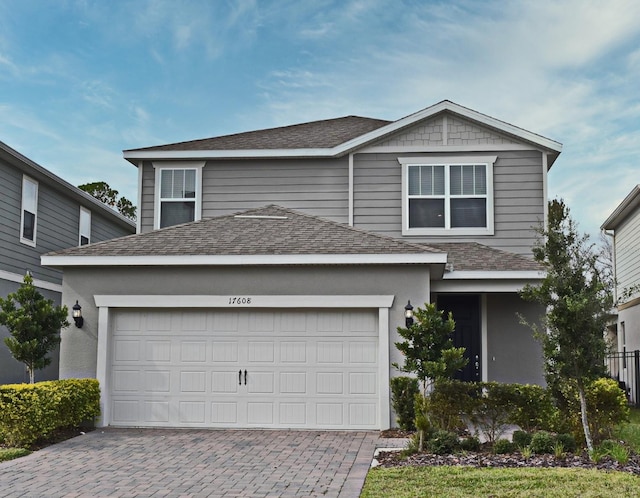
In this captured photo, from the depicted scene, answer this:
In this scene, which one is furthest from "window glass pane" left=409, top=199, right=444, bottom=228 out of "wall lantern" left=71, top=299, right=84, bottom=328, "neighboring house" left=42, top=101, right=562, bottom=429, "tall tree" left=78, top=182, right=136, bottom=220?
"tall tree" left=78, top=182, right=136, bottom=220

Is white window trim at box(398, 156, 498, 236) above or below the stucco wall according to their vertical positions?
above

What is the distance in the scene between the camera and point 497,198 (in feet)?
56.9

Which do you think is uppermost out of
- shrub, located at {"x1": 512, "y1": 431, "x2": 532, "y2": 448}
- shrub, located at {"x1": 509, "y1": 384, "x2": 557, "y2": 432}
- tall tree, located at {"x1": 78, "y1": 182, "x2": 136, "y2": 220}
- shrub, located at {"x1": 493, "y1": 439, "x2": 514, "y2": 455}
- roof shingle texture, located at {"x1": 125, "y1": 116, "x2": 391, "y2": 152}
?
tall tree, located at {"x1": 78, "y1": 182, "x2": 136, "y2": 220}

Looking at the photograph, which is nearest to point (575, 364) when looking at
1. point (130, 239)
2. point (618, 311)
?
point (130, 239)

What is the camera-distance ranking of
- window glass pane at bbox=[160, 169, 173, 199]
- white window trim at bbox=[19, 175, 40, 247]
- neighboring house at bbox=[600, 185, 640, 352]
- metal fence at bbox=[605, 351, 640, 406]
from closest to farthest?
1. window glass pane at bbox=[160, 169, 173, 199]
2. white window trim at bbox=[19, 175, 40, 247]
3. metal fence at bbox=[605, 351, 640, 406]
4. neighboring house at bbox=[600, 185, 640, 352]

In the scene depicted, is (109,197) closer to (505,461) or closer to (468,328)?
(468,328)

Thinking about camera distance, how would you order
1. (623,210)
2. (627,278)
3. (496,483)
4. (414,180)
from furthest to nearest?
(627,278) → (623,210) → (414,180) → (496,483)

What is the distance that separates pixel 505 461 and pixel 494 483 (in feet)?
4.58

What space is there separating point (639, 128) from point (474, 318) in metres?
7.53

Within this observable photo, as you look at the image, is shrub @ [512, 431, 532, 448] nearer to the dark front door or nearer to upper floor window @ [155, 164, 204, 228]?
the dark front door

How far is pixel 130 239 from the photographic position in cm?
1430

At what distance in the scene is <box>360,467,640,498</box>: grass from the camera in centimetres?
794

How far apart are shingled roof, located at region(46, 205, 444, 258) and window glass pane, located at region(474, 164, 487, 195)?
434 cm

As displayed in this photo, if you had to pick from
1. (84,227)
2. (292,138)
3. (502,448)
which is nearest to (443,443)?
(502,448)
